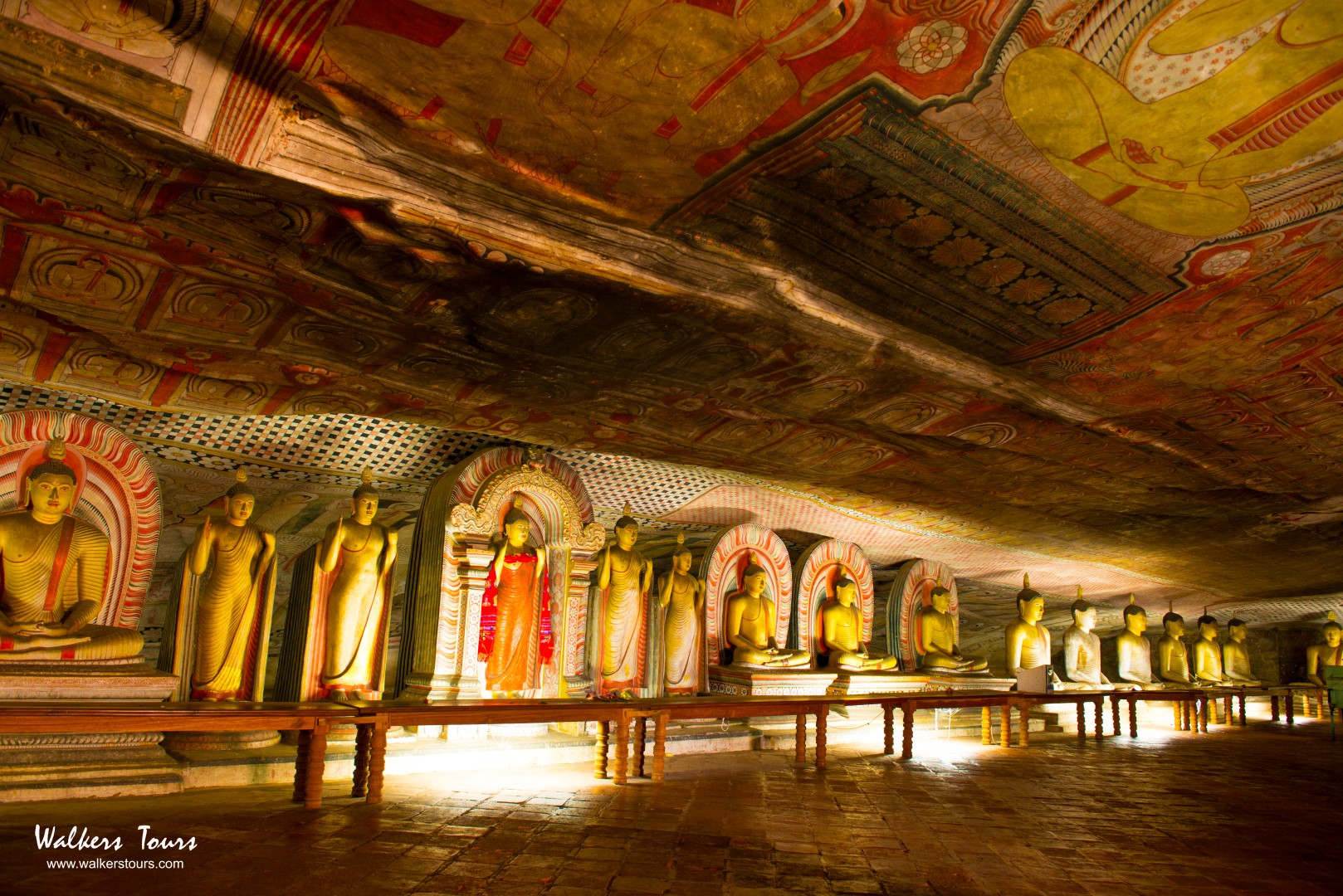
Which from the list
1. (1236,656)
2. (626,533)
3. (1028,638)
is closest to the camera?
(626,533)

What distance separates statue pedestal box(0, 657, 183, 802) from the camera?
443 centimetres

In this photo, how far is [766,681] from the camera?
8656mm

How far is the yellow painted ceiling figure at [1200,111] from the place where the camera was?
127 inches

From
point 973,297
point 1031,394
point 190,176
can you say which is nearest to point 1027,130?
point 973,297

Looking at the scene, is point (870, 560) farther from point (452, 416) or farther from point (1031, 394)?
point (452, 416)

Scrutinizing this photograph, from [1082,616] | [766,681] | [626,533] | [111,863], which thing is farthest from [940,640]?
[111,863]

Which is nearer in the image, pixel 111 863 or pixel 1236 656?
pixel 111 863

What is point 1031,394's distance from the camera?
6.40 m

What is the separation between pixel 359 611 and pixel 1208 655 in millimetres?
14405

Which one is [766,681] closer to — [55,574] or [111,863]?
[55,574]

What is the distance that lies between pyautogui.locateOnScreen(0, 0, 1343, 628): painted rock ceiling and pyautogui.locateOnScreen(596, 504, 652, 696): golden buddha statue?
1.00 m

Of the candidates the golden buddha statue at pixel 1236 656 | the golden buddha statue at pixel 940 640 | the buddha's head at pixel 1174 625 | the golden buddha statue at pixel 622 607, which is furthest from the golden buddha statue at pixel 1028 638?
the golden buddha statue at pixel 622 607

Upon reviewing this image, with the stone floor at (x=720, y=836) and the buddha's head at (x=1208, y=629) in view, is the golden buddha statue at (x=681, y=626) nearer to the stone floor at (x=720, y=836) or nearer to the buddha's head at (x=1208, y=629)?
the stone floor at (x=720, y=836)

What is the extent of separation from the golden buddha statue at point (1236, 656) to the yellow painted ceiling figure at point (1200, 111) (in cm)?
1408
